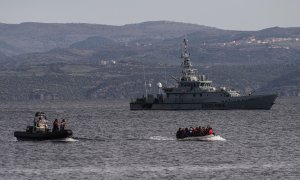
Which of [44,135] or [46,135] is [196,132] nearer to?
[46,135]

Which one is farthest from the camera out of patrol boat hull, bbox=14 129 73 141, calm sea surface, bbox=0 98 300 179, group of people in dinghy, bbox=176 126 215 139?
group of people in dinghy, bbox=176 126 215 139

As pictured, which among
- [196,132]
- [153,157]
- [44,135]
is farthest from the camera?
[196,132]

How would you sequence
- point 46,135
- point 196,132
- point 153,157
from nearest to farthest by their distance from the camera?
point 153,157 → point 46,135 → point 196,132

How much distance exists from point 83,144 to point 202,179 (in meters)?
40.3

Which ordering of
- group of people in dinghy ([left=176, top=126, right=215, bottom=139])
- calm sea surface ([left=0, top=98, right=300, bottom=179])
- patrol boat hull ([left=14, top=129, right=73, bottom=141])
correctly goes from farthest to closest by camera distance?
group of people in dinghy ([left=176, top=126, right=215, bottom=139]) → patrol boat hull ([left=14, top=129, right=73, bottom=141]) → calm sea surface ([left=0, top=98, right=300, bottom=179])

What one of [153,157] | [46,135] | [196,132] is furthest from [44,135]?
[153,157]

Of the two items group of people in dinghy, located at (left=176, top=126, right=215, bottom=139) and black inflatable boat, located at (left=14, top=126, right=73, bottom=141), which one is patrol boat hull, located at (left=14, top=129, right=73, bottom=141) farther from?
group of people in dinghy, located at (left=176, top=126, right=215, bottom=139)

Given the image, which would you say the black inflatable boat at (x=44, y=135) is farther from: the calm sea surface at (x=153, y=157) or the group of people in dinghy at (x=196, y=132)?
the group of people in dinghy at (x=196, y=132)

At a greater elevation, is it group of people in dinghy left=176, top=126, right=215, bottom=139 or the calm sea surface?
group of people in dinghy left=176, top=126, right=215, bottom=139

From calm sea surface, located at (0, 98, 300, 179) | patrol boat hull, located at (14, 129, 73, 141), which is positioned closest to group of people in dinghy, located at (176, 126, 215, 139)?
calm sea surface, located at (0, 98, 300, 179)

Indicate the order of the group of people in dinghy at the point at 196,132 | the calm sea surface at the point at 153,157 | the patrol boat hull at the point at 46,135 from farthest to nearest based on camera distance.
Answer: the group of people in dinghy at the point at 196,132 → the patrol boat hull at the point at 46,135 → the calm sea surface at the point at 153,157

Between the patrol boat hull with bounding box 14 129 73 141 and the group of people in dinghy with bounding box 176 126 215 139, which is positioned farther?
the group of people in dinghy with bounding box 176 126 215 139

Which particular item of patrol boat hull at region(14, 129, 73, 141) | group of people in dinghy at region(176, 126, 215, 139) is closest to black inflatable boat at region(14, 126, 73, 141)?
patrol boat hull at region(14, 129, 73, 141)

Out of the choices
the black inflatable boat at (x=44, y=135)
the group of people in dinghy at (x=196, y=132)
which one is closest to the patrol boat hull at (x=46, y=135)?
the black inflatable boat at (x=44, y=135)
